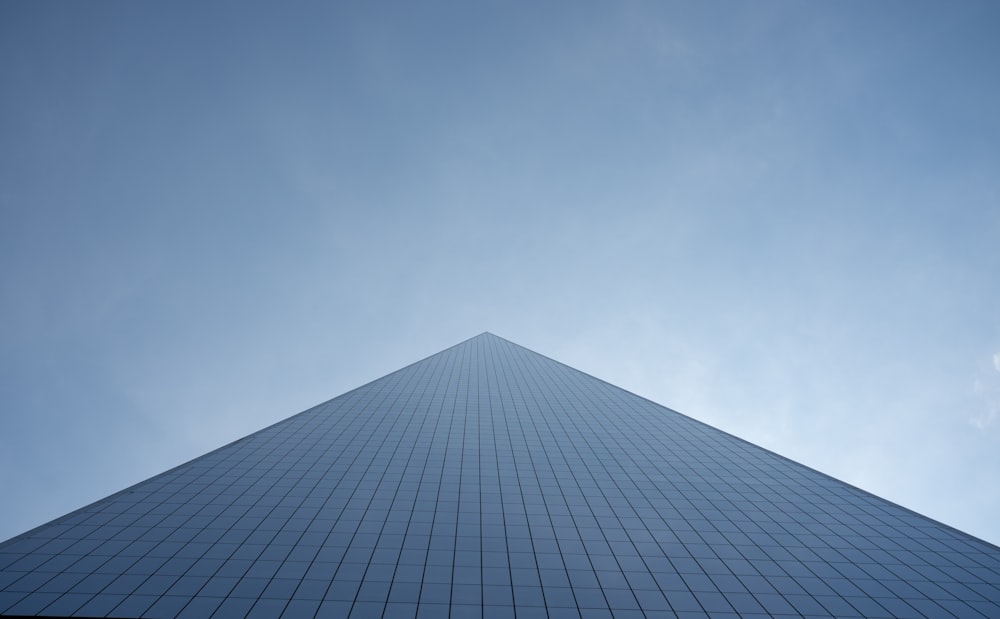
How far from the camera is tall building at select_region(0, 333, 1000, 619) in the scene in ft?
41.7

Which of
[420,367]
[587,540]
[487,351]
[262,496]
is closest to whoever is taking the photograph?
[587,540]

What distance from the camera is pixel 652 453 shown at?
24.4 m

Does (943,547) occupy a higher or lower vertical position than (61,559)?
higher

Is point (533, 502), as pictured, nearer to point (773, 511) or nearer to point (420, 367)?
point (773, 511)

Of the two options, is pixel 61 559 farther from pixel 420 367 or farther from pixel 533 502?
pixel 420 367

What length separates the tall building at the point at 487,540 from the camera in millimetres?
12695

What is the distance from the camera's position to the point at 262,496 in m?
18.1

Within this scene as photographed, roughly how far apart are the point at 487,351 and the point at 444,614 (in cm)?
4045

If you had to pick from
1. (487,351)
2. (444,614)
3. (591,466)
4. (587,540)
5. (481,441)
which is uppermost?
(487,351)

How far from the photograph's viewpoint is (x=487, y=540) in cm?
1533

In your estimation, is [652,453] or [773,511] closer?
[773,511]

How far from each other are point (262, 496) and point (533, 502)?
11.3 meters

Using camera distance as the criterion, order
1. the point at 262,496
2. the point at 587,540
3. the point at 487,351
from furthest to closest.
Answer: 1. the point at 487,351
2. the point at 262,496
3. the point at 587,540

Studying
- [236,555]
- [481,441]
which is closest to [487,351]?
[481,441]
